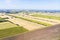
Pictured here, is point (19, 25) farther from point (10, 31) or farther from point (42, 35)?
point (42, 35)

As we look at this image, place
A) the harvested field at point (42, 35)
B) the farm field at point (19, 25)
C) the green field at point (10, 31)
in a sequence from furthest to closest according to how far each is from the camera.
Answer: the farm field at point (19, 25)
the green field at point (10, 31)
the harvested field at point (42, 35)

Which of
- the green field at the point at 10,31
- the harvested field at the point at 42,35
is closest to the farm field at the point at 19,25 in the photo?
the green field at the point at 10,31

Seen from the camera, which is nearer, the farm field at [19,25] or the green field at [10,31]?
the green field at [10,31]

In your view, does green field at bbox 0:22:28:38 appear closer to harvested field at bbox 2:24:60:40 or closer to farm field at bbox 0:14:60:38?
farm field at bbox 0:14:60:38

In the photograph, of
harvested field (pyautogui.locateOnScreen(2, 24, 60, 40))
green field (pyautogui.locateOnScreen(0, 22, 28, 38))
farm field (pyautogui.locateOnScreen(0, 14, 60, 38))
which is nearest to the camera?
harvested field (pyautogui.locateOnScreen(2, 24, 60, 40))

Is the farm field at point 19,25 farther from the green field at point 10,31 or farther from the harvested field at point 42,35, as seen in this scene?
the harvested field at point 42,35

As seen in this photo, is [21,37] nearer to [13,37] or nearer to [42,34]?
[13,37]

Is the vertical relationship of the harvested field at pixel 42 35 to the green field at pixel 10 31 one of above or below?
above

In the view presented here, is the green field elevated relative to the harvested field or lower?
lower

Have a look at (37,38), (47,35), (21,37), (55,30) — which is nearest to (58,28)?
(55,30)

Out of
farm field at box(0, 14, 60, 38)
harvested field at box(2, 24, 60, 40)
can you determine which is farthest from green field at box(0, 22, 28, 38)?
harvested field at box(2, 24, 60, 40)

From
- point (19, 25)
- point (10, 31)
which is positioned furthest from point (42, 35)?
point (19, 25)

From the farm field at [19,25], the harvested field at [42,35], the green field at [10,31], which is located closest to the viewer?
the harvested field at [42,35]
